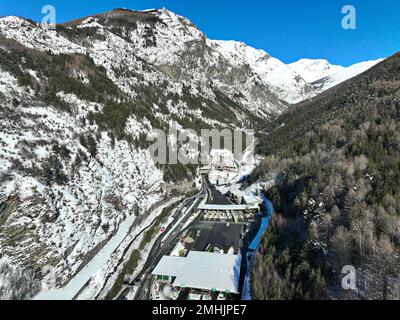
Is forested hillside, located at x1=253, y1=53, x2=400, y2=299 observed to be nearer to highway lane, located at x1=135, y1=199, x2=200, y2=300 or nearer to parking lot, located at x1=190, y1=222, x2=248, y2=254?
parking lot, located at x1=190, y1=222, x2=248, y2=254

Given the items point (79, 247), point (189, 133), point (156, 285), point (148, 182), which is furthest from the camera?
point (189, 133)

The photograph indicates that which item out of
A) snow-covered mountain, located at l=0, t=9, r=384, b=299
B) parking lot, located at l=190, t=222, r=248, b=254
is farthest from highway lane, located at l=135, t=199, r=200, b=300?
snow-covered mountain, located at l=0, t=9, r=384, b=299

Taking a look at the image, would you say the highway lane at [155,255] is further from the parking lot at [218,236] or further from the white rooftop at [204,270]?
the parking lot at [218,236]

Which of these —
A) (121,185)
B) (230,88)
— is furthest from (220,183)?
(230,88)

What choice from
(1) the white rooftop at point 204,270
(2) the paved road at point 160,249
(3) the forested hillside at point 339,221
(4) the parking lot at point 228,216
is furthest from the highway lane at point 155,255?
(3) the forested hillside at point 339,221

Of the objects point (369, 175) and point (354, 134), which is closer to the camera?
point (369, 175)

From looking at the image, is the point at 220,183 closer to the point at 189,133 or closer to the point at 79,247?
the point at 189,133
